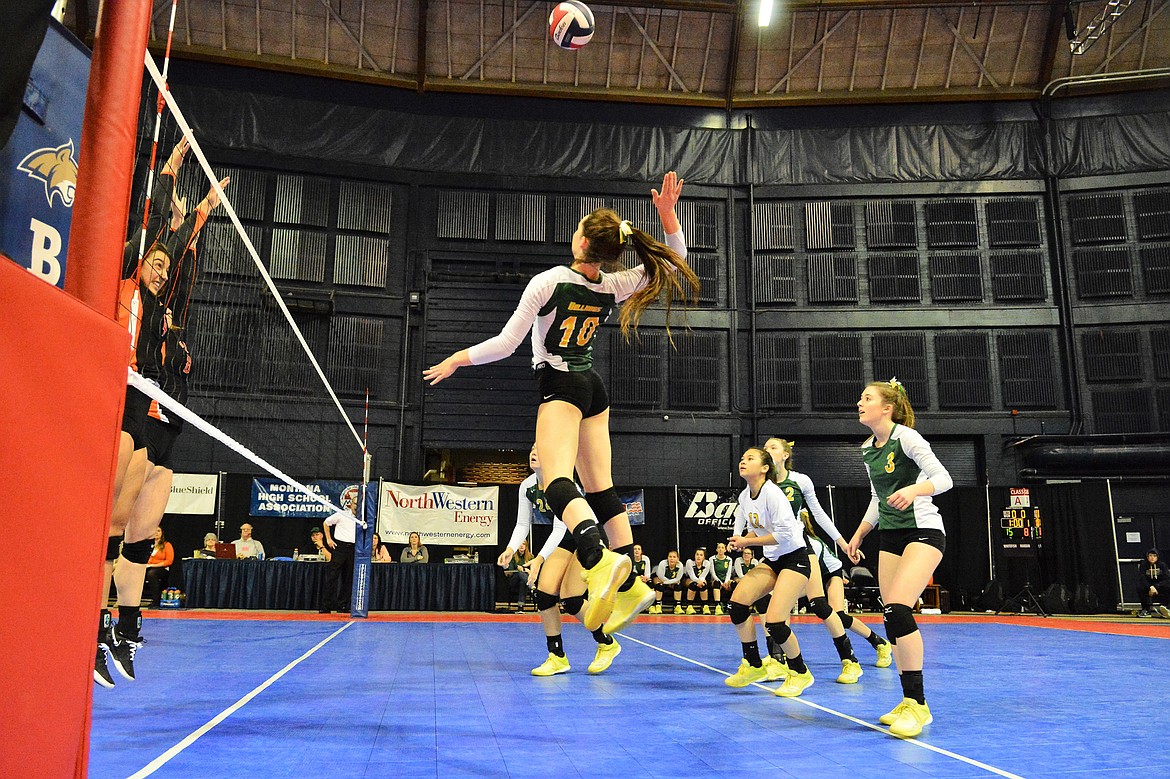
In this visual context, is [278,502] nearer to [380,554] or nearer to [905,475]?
[380,554]

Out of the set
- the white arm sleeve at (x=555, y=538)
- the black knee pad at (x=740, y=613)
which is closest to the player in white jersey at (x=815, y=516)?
the black knee pad at (x=740, y=613)

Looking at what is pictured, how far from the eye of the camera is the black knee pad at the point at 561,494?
360cm

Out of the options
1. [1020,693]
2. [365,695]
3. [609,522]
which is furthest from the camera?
[1020,693]

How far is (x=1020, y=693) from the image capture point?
16.8 feet

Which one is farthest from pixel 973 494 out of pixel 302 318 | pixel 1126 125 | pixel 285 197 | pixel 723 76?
pixel 285 197

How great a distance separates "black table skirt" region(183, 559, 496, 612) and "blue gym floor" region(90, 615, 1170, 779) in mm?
5713

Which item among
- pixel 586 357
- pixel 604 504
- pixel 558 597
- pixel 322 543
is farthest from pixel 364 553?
pixel 586 357

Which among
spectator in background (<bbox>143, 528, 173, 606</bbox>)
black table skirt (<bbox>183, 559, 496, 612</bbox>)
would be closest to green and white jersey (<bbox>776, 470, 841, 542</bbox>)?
black table skirt (<bbox>183, 559, 496, 612</bbox>)

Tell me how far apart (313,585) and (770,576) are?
9754 millimetres

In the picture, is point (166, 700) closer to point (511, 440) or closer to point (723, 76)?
point (511, 440)

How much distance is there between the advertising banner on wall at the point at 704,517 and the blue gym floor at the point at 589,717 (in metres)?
9.15

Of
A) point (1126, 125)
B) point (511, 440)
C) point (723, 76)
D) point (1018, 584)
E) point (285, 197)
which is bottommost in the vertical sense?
point (1018, 584)

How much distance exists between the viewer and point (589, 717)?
4.05 metres

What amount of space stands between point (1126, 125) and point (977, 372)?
22.5 feet
